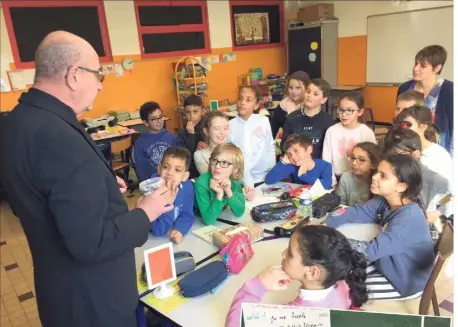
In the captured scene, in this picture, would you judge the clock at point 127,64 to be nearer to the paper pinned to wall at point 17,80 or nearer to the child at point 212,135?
the paper pinned to wall at point 17,80

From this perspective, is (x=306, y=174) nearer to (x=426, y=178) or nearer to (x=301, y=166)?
(x=301, y=166)

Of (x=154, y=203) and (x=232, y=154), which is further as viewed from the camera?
(x=232, y=154)

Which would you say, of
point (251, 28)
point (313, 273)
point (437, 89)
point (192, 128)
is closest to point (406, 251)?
point (313, 273)

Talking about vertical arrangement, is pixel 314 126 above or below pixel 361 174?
above

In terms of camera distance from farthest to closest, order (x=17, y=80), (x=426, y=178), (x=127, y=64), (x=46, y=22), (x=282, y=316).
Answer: (x=127, y=64) → (x=46, y=22) → (x=17, y=80) → (x=426, y=178) → (x=282, y=316)

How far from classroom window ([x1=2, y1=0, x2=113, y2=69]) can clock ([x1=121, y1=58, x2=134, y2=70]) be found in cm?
28

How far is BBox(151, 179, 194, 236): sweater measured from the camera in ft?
6.52

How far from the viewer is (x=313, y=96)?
2.99 metres

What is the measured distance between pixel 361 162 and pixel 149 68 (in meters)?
4.99

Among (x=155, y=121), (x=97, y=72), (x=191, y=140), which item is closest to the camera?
(x=97, y=72)

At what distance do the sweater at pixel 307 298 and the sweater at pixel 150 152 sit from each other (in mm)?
2012

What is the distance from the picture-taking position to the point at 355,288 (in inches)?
52.7

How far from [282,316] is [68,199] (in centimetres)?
66

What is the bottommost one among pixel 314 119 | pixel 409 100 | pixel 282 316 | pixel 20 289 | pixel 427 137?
Answer: pixel 20 289
